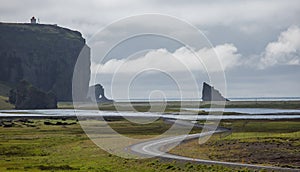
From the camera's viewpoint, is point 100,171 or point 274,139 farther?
point 274,139

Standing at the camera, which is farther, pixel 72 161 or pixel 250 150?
pixel 250 150

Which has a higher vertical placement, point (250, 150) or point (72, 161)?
point (250, 150)

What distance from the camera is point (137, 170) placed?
2093 inches

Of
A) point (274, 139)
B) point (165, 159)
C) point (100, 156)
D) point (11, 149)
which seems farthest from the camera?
point (274, 139)

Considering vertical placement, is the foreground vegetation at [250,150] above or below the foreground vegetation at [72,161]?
above

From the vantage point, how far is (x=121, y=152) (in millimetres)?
72562

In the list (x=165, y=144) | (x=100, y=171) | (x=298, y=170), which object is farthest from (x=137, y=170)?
(x=165, y=144)

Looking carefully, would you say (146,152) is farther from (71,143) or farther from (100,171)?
(71,143)

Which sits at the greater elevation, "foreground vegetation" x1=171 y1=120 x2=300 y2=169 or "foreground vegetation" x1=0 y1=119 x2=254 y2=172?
"foreground vegetation" x1=171 y1=120 x2=300 y2=169

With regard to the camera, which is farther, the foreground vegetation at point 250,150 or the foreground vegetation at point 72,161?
the foreground vegetation at point 250,150

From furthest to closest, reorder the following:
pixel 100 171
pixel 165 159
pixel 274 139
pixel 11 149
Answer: pixel 274 139 < pixel 11 149 < pixel 165 159 < pixel 100 171

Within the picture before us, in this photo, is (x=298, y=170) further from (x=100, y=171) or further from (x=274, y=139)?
(x=274, y=139)

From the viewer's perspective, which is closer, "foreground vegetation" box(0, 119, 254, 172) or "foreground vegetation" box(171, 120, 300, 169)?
"foreground vegetation" box(0, 119, 254, 172)

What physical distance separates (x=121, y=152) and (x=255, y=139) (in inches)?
1109
